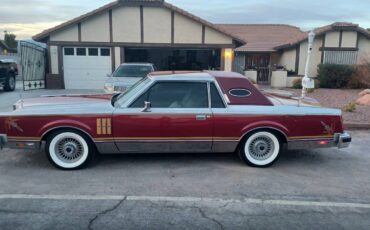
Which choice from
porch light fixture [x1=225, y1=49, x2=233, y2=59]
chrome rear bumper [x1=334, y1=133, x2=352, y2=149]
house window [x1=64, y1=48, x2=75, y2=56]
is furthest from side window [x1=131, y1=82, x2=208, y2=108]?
house window [x1=64, y1=48, x2=75, y2=56]

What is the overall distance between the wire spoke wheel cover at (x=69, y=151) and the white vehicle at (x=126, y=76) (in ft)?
18.1

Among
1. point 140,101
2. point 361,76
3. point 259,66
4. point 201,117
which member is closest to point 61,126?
point 140,101

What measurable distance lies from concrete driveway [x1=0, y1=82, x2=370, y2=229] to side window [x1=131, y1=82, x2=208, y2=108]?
99 centimetres

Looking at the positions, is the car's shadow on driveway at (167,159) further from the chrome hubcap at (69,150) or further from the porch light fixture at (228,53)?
the porch light fixture at (228,53)

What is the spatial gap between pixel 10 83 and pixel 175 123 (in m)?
13.8

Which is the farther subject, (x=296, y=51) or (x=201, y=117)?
(x=296, y=51)

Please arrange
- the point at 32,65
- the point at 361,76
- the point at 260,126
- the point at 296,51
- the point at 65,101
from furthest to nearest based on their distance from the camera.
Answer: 1. the point at 296,51
2. the point at 361,76
3. the point at 32,65
4. the point at 65,101
5. the point at 260,126

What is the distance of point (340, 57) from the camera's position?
20531mm

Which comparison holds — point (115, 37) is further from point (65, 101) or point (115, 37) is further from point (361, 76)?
point (361, 76)

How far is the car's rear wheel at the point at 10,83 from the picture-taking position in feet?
52.2

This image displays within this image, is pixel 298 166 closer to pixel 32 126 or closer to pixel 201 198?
pixel 201 198

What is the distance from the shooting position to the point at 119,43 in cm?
1742

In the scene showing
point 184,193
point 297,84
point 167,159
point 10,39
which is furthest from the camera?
point 10,39

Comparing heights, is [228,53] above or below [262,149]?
above
